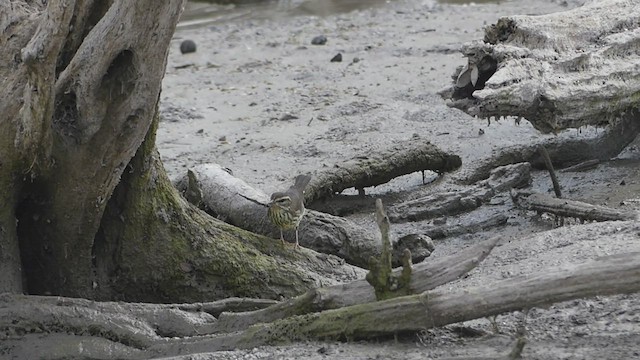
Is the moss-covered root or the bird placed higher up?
the moss-covered root

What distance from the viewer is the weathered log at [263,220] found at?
5910 millimetres

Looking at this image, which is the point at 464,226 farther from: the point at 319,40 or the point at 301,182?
the point at 319,40

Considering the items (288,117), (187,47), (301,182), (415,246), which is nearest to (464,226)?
(415,246)

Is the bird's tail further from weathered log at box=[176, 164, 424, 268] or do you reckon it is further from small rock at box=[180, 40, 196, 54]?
small rock at box=[180, 40, 196, 54]

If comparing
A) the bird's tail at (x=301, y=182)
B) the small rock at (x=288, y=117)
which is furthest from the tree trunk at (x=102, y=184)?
the small rock at (x=288, y=117)

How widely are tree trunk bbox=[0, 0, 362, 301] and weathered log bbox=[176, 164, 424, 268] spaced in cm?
34

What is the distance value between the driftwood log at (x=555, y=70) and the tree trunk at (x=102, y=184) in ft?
4.53

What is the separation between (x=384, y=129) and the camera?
885 centimetres

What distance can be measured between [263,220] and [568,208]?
1.69m

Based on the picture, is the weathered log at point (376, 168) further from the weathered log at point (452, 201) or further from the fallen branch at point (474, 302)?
the fallen branch at point (474, 302)

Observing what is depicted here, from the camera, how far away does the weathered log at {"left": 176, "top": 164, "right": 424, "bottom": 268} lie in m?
5.91

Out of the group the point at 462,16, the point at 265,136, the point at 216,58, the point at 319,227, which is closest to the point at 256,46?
the point at 216,58

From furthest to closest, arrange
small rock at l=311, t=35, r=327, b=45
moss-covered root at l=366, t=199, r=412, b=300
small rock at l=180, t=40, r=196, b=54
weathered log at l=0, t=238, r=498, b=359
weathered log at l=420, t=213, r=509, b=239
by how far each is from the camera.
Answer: small rock at l=180, t=40, r=196, b=54 < small rock at l=311, t=35, r=327, b=45 < weathered log at l=420, t=213, r=509, b=239 < weathered log at l=0, t=238, r=498, b=359 < moss-covered root at l=366, t=199, r=412, b=300

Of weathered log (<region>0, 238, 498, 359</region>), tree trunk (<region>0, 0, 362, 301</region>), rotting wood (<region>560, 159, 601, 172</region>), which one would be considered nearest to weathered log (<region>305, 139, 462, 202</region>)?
rotting wood (<region>560, 159, 601, 172</region>)
